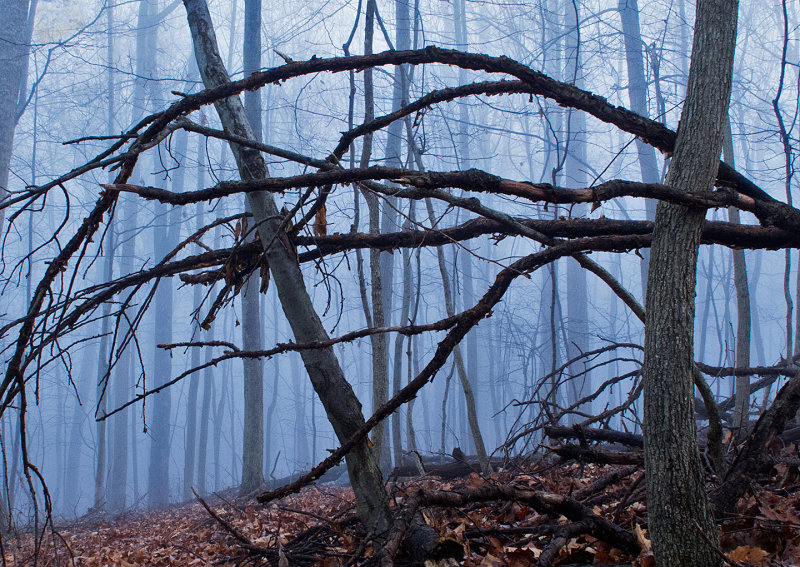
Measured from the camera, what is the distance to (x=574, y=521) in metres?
2.20

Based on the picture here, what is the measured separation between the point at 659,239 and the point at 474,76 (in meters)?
18.5

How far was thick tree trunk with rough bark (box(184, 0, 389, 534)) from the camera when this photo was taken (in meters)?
2.72

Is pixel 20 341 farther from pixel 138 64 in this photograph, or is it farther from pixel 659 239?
pixel 138 64

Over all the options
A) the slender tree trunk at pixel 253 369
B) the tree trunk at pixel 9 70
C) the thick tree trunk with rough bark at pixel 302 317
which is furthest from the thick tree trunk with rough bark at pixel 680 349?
the tree trunk at pixel 9 70

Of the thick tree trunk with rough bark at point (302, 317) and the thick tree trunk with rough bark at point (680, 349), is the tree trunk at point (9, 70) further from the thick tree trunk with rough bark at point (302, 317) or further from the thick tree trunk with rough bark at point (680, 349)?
the thick tree trunk with rough bark at point (680, 349)

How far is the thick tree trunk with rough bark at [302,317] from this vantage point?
2.72 meters

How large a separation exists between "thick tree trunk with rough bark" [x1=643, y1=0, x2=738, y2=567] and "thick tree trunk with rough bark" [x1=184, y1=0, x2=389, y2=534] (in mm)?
1396

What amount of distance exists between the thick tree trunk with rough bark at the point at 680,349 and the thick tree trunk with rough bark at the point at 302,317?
140cm

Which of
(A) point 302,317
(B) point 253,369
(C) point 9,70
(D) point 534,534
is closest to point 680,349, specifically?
(D) point 534,534

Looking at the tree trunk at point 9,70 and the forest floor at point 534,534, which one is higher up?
the tree trunk at point 9,70

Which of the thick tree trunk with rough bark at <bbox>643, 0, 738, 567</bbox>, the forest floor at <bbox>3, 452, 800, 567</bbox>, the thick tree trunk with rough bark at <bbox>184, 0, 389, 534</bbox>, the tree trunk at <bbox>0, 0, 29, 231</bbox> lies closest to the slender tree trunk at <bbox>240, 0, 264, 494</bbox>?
the tree trunk at <bbox>0, 0, 29, 231</bbox>

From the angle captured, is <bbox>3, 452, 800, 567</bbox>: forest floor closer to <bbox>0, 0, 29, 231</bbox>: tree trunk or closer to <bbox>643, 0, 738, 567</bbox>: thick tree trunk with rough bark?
<bbox>643, 0, 738, 567</bbox>: thick tree trunk with rough bark

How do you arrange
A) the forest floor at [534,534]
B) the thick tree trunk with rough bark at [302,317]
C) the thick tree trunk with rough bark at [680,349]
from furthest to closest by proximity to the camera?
the thick tree trunk with rough bark at [302,317]
the forest floor at [534,534]
the thick tree trunk with rough bark at [680,349]

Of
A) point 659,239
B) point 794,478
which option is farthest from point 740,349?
point 659,239
